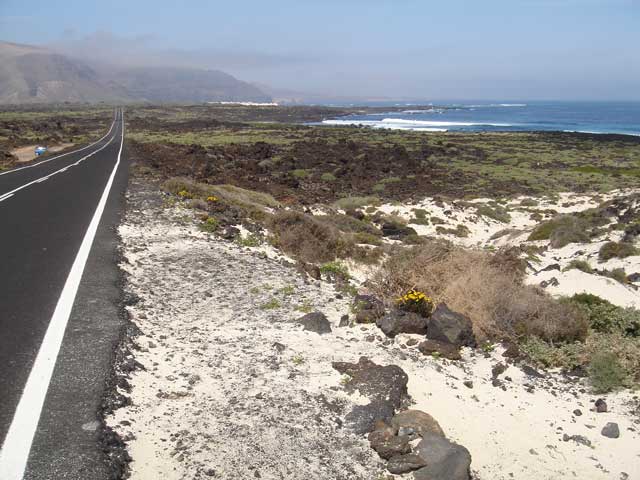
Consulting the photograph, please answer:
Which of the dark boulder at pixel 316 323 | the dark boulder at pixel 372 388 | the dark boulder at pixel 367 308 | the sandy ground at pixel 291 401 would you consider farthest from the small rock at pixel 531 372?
the dark boulder at pixel 316 323

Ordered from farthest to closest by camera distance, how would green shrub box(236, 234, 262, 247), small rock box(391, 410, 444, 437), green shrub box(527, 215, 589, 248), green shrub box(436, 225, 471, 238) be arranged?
green shrub box(436, 225, 471, 238) < green shrub box(527, 215, 589, 248) < green shrub box(236, 234, 262, 247) < small rock box(391, 410, 444, 437)

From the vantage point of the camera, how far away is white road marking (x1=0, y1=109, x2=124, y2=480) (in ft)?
11.5

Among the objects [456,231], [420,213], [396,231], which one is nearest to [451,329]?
[396,231]

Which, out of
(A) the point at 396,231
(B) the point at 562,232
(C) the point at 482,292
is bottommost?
(A) the point at 396,231

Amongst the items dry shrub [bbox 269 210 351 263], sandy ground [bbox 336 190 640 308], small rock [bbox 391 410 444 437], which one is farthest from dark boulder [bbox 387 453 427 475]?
sandy ground [bbox 336 190 640 308]

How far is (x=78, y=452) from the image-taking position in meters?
3.66

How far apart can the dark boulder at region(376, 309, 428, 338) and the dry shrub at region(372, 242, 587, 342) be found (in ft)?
2.97

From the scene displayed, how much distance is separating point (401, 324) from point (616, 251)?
12562 millimetres

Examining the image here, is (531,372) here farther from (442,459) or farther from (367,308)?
(442,459)

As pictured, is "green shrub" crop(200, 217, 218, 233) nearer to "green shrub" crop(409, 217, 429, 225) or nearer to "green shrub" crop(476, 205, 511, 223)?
"green shrub" crop(409, 217, 429, 225)

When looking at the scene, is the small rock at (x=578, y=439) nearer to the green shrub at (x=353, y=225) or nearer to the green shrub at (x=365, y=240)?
the green shrub at (x=365, y=240)

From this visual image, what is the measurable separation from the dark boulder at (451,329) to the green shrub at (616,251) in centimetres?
1152

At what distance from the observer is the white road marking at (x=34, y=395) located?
11.5ft

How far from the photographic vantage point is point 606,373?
5930 millimetres
